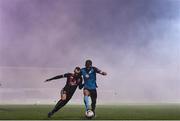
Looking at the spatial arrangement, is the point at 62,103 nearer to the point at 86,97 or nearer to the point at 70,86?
the point at 70,86

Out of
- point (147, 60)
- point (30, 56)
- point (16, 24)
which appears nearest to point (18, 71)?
point (30, 56)

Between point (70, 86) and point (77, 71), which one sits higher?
point (77, 71)

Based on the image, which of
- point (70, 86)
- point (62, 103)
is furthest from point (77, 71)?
point (62, 103)

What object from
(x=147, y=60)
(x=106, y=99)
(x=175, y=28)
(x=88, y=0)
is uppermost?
(x=88, y=0)

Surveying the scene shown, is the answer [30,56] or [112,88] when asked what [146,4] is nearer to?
[112,88]

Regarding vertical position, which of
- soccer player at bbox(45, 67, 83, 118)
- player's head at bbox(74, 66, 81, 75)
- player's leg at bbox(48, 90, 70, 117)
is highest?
player's head at bbox(74, 66, 81, 75)

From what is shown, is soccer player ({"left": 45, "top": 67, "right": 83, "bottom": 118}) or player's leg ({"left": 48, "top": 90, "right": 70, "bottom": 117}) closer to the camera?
soccer player ({"left": 45, "top": 67, "right": 83, "bottom": 118})

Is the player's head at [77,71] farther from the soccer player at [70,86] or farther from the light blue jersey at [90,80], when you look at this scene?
the light blue jersey at [90,80]

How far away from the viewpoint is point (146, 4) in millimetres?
11039

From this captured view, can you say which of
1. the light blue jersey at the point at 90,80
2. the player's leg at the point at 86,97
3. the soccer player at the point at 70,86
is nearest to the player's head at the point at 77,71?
the soccer player at the point at 70,86

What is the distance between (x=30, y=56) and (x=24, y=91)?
88 centimetres

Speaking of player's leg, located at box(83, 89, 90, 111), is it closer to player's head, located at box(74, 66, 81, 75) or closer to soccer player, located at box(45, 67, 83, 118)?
soccer player, located at box(45, 67, 83, 118)

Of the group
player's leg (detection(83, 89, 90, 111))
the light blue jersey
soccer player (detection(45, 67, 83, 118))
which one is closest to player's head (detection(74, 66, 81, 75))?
soccer player (detection(45, 67, 83, 118))

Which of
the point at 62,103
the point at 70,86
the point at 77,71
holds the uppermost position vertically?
the point at 77,71
